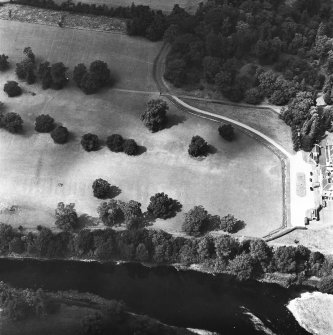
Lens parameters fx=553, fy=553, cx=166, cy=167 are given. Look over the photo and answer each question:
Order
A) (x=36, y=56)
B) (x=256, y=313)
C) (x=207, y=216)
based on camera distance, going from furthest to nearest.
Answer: (x=36, y=56), (x=207, y=216), (x=256, y=313)

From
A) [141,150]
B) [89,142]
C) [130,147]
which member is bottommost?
[141,150]

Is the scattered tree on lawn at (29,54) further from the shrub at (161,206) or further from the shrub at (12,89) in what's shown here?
the shrub at (161,206)

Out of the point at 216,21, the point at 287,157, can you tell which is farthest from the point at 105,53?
the point at 287,157

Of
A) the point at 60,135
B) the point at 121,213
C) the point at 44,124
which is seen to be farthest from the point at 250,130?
the point at 44,124

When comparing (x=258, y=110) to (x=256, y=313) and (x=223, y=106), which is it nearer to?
(x=223, y=106)

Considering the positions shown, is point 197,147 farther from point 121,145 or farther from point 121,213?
point 121,213
